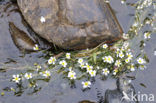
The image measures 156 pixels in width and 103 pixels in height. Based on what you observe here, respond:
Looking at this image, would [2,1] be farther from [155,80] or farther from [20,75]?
[155,80]

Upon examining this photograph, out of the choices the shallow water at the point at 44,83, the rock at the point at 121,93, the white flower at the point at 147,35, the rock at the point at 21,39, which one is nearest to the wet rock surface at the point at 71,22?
the rock at the point at 21,39

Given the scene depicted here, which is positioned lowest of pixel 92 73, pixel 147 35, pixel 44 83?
pixel 44 83

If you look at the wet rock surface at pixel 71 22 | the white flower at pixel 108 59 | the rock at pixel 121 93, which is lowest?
the rock at pixel 121 93

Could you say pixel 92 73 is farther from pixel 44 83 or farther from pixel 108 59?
pixel 44 83

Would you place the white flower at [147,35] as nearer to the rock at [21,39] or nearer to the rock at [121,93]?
the rock at [121,93]

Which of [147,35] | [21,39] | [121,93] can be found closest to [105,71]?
[121,93]

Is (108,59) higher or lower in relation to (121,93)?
higher

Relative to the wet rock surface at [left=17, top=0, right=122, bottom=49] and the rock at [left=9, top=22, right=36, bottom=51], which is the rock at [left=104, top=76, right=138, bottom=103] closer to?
the wet rock surface at [left=17, top=0, right=122, bottom=49]

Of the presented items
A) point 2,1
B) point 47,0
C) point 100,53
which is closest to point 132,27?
point 100,53
